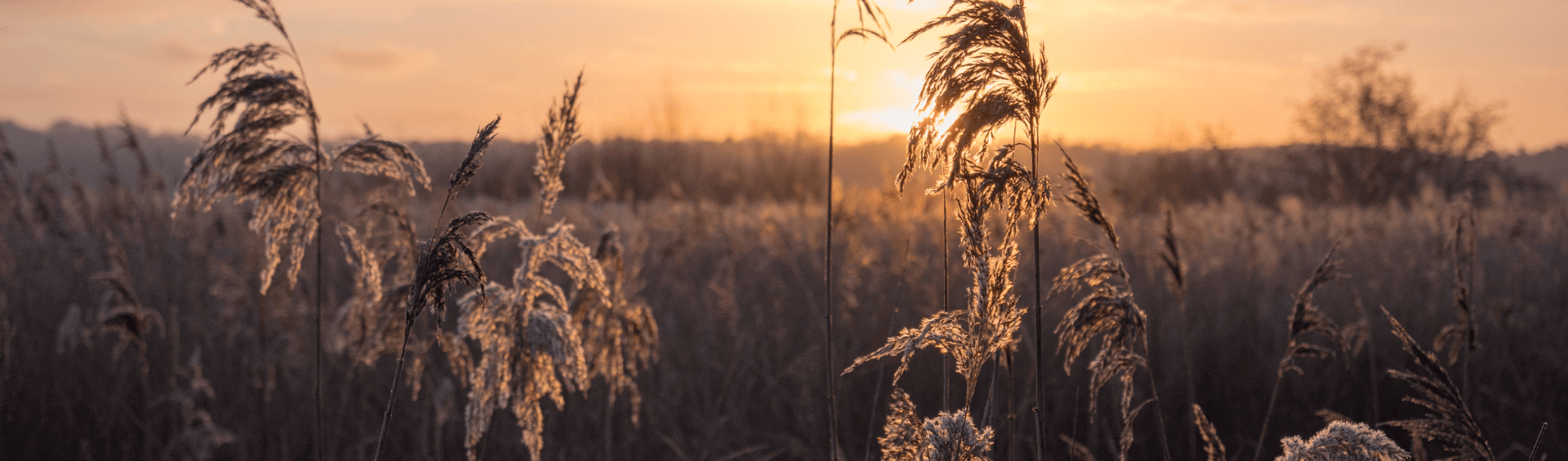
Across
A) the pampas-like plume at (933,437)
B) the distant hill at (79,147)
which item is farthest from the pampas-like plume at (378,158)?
the distant hill at (79,147)

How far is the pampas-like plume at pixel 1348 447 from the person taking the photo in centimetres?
143

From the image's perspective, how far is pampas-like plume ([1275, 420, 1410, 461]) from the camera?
1430 millimetres

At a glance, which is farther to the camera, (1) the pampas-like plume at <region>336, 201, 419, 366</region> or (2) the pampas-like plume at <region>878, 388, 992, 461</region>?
(1) the pampas-like plume at <region>336, 201, 419, 366</region>

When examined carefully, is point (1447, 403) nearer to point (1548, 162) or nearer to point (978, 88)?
point (978, 88)

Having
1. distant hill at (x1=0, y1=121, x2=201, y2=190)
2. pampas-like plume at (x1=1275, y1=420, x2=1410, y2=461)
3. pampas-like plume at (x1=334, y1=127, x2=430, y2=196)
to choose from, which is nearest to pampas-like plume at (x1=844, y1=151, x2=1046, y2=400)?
pampas-like plume at (x1=1275, y1=420, x2=1410, y2=461)

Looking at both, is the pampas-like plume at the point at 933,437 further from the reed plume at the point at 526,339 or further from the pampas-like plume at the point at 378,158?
the pampas-like plume at the point at 378,158

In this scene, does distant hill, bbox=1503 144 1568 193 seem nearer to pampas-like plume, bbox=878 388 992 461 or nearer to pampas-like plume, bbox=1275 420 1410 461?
pampas-like plume, bbox=1275 420 1410 461

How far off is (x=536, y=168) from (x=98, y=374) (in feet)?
12.7

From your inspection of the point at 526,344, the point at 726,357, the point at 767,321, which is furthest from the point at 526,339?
the point at 767,321

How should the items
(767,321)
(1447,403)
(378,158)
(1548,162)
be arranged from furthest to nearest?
(1548,162)
(767,321)
(378,158)
(1447,403)

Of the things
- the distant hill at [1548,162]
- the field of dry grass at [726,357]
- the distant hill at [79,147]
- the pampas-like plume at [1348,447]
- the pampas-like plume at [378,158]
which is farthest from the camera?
the distant hill at [1548,162]

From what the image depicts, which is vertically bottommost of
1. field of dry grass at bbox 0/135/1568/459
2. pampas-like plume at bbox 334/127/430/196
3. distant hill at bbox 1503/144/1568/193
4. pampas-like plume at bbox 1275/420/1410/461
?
field of dry grass at bbox 0/135/1568/459

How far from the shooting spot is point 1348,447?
1447 millimetres

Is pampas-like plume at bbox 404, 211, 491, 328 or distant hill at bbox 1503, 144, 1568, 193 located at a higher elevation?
distant hill at bbox 1503, 144, 1568, 193
